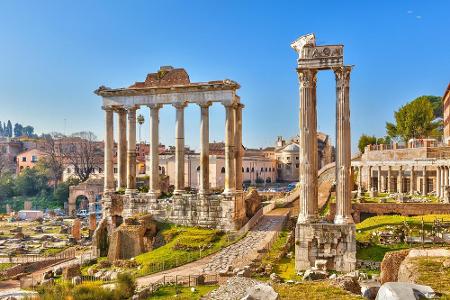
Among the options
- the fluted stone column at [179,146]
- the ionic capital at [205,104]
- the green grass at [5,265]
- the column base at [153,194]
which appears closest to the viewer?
the green grass at [5,265]

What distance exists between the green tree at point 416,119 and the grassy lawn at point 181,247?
3872 cm

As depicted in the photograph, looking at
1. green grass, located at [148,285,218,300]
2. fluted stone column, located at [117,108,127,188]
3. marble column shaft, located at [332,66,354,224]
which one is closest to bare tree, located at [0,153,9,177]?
fluted stone column, located at [117,108,127,188]

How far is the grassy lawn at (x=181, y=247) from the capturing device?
23.0m

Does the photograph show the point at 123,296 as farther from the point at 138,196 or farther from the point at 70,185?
the point at 70,185

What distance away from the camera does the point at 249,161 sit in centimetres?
8050

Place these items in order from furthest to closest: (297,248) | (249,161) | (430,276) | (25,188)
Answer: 1. (249,161)
2. (25,188)
3. (297,248)
4. (430,276)

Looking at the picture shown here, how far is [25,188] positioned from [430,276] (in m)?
68.9

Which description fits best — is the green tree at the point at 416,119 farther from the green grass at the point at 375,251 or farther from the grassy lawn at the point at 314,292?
the grassy lawn at the point at 314,292

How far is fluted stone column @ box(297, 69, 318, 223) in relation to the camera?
64.8 ft

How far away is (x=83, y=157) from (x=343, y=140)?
5892cm

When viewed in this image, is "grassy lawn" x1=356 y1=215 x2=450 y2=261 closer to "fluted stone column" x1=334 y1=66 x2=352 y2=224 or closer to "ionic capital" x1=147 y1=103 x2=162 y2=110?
"fluted stone column" x1=334 y1=66 x2=352 y2=224

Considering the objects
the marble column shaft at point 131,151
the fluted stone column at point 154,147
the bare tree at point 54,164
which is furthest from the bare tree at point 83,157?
the fluted stone column at point 154,147

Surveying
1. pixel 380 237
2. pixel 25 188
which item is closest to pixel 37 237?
pixel 380 237

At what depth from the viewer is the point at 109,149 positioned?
103ft
